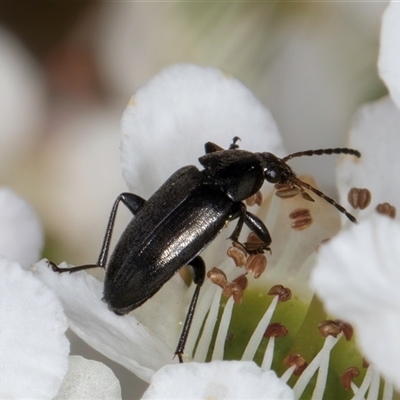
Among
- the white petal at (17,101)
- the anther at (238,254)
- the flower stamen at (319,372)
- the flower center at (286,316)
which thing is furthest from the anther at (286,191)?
the white petal at (17,101)

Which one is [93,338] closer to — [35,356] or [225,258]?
[35,356]

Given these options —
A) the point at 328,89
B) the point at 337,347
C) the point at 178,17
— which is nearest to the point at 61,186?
the point at 178,17

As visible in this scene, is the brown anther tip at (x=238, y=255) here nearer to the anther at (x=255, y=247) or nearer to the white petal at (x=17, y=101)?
the anther at (x=255, y=247)

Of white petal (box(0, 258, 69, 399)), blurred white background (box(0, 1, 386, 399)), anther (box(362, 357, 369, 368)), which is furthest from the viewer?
blurred white background (box(0, 1, 386, 399))

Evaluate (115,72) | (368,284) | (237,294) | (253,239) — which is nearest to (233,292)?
(237,294)

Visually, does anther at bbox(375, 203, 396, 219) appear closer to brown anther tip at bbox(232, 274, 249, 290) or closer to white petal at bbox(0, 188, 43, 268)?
brown anther tip at bbox(232, 274, 249, 290)

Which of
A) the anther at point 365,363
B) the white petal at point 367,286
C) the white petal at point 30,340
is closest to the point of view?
the white petal at point 367,286

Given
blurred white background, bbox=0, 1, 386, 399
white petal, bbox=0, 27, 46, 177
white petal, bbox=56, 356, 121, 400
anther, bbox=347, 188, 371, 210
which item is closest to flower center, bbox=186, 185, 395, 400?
anther, bbox=347, 188, 371, 210
